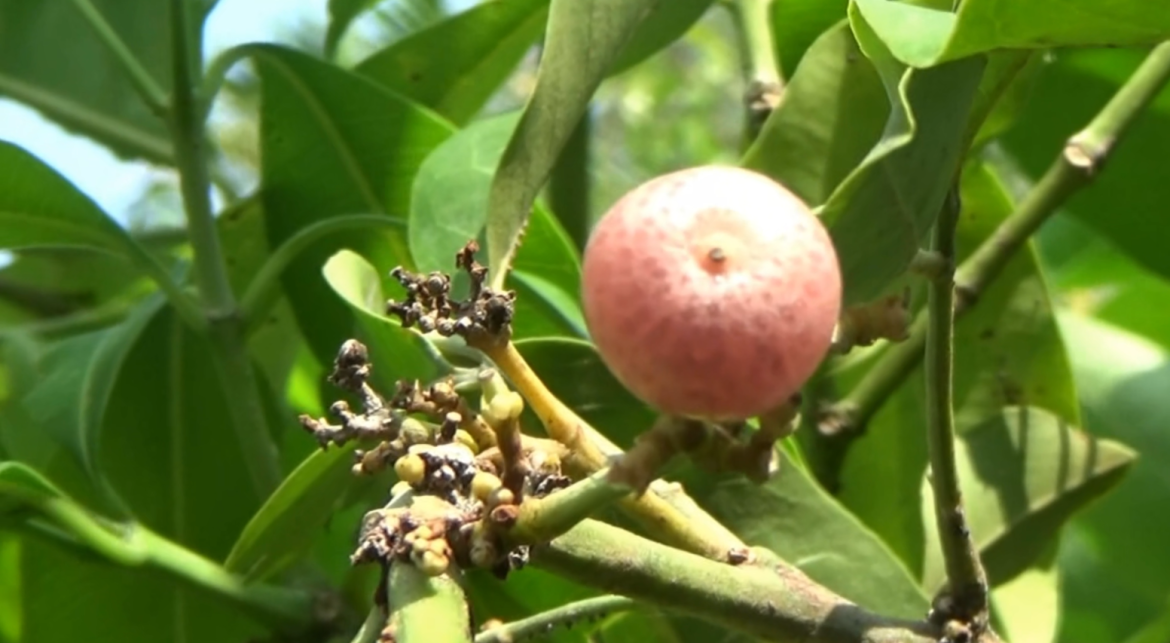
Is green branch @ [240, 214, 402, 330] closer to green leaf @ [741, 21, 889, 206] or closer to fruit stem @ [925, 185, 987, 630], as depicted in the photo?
green leaf @ [741, 21, 889, 206]

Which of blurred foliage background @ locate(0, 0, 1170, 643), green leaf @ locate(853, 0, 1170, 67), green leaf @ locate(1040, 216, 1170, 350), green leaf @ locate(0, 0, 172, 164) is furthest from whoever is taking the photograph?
green leaf @ locate(1040, 216, 1170, 350)

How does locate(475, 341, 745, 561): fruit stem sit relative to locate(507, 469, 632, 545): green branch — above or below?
above

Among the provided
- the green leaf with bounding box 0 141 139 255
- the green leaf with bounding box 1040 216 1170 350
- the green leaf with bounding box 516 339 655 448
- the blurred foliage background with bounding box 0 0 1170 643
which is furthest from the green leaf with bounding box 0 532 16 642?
the green leaf with bounding box 1040 216 1170 350

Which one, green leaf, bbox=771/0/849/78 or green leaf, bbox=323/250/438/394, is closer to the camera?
green leaf, bbox=323/250/438/394

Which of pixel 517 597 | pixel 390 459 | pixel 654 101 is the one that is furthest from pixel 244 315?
pixel 654 101

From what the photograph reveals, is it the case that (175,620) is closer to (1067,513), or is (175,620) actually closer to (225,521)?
(225,521)

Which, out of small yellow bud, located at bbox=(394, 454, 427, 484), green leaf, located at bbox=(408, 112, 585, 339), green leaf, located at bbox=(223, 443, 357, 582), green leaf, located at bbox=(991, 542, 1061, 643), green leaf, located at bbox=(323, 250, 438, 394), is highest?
green leaf, located at bbox=(408, 112, 585, 339)

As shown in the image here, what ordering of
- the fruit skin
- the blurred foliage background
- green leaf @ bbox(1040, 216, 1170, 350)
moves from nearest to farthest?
the fruit skin < the blurred foliage background < green leaf @ bbox(1040, 216, 1170, 350)

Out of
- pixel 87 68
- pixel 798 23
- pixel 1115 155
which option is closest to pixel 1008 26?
pixel 798 23
